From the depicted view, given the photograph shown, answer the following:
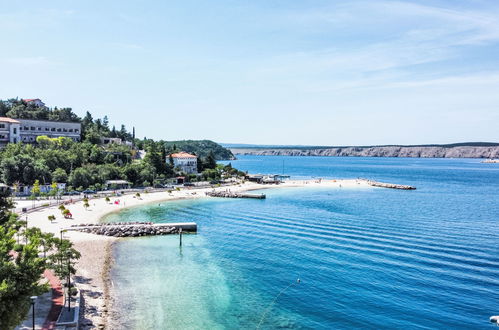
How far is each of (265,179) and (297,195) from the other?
34547mm

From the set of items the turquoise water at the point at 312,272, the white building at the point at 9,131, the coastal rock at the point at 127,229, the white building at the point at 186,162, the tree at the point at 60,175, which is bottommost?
the turquoise water at the point at 312,272

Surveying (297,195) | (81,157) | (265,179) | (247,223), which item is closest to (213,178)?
(265,179)

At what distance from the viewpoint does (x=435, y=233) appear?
52031 mm

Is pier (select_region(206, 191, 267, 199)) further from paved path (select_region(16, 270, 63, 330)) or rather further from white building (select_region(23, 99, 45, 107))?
white building (select_region(23, 99, 45, 107))

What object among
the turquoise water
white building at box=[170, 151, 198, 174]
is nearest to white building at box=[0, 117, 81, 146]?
white building at box=[170, 151, 198, 174]

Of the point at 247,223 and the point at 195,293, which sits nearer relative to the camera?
the point at 195,293

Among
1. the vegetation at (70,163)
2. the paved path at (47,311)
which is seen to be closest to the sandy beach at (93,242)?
the paved path at (47,311)

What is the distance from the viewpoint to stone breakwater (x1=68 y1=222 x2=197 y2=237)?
49.6 metres

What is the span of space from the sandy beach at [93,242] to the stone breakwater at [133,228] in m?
1.47

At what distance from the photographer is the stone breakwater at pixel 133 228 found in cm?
4959

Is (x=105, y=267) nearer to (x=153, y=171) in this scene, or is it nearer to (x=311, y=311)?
(x=311, y=311)

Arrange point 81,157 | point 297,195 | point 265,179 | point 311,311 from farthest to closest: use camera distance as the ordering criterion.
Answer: point 265,179
point 297,195
point 81,157
point 311,311

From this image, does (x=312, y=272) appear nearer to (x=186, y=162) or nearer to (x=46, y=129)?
(x=186, y=162)

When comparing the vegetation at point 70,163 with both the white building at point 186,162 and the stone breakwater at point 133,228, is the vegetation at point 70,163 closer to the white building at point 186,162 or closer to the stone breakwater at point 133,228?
the white building at point 186,162
